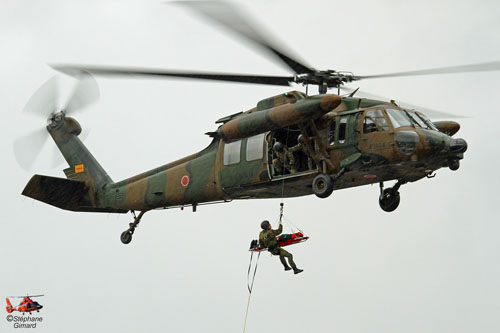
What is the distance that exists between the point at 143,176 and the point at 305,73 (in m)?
6.79

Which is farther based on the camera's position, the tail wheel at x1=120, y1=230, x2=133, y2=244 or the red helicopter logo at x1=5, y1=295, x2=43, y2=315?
the red helicopter logo at x1=5, y1=295, x2=43, y2=315

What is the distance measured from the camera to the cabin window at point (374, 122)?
18344mm

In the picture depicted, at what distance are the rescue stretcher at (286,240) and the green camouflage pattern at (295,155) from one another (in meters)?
1.20

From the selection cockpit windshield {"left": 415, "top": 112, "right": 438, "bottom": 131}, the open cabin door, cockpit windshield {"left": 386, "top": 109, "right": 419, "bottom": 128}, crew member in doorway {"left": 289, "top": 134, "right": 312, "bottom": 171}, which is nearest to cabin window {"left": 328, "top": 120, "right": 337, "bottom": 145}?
the open cabin door

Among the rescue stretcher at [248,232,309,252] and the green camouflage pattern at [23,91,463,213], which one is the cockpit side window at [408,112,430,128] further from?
the rescue stretcher at [248,232,309,252]

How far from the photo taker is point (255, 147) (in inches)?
789

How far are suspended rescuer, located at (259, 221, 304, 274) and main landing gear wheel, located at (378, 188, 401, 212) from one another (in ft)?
8.80

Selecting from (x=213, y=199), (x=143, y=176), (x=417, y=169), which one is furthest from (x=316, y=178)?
(x=143, y=176)

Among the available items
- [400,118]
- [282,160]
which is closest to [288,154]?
[282,160]

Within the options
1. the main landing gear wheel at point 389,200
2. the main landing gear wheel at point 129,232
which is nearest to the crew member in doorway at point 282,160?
the main landing gear wheel at point 389,200

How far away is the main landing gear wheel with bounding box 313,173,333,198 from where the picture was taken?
18.4m

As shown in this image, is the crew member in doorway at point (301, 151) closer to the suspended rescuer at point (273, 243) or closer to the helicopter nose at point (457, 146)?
the suspended rescuer at point (273, 243)

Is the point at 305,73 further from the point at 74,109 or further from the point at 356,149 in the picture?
Answer: the point at 74,109

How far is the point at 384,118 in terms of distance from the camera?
18.4 meters
